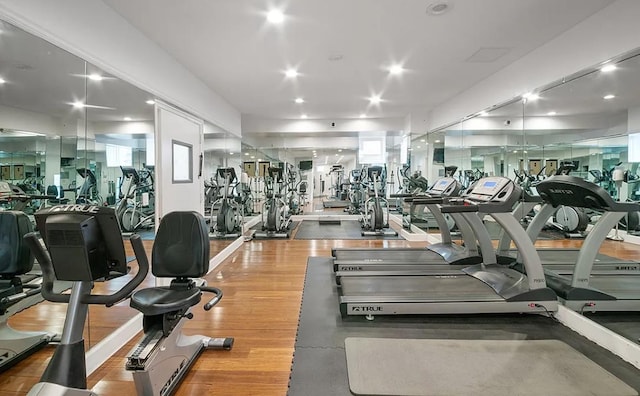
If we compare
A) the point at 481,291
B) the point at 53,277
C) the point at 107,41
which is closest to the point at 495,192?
the point at 481,291

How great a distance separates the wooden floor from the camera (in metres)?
2.02

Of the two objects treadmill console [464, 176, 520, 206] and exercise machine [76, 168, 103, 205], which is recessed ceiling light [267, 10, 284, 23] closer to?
exercise machine [76, 168, 103, 205]

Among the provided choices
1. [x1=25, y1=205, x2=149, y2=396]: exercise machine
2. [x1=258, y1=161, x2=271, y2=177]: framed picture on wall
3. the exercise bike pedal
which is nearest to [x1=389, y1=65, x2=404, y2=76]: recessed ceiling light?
the exercise bike pedal

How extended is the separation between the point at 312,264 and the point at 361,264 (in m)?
0.99

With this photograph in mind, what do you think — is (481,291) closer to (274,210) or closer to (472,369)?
(472,369)

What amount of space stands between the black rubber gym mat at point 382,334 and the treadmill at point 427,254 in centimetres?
90

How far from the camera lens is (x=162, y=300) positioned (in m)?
1.85

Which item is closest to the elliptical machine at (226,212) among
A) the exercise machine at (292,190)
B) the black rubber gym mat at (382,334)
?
the exercise machine at (292,190)

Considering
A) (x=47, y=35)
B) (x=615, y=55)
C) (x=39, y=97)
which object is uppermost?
(x=615, y=55)

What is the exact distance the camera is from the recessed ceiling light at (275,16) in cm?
284

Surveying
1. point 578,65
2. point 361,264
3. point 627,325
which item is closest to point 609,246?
point 627,325

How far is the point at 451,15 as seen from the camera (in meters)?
2.90

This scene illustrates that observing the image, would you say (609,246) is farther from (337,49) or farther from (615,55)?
(337,49)

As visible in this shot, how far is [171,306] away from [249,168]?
6.59 meters
